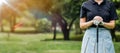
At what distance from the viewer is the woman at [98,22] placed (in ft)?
6.00

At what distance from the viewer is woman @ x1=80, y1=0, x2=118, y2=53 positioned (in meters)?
1.83

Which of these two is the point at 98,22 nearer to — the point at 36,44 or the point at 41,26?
the point at 41,26

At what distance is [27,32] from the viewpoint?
19.3 feet

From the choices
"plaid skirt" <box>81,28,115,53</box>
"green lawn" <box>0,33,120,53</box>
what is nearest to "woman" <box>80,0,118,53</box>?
"plaid skirt" <box>81,28,115,53</box>

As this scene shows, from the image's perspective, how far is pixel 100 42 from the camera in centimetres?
183

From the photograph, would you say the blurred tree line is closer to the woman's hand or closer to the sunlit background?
the sunlit background

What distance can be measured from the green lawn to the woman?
4010 mm

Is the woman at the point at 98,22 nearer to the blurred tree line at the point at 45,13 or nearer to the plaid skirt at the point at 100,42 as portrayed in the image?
the plaid skirt at the point at 100,42

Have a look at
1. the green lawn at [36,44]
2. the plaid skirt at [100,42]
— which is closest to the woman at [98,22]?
the plaid skirt at [100,42]

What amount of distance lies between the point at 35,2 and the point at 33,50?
81 cm

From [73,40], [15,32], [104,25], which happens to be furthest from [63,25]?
[104,25]

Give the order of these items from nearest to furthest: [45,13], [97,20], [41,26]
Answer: [97,20] < [41,26] < [45,13]

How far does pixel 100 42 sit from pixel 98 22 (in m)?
0.10

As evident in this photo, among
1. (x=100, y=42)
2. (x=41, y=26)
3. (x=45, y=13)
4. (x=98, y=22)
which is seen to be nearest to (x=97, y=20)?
(x=98, y=22)
